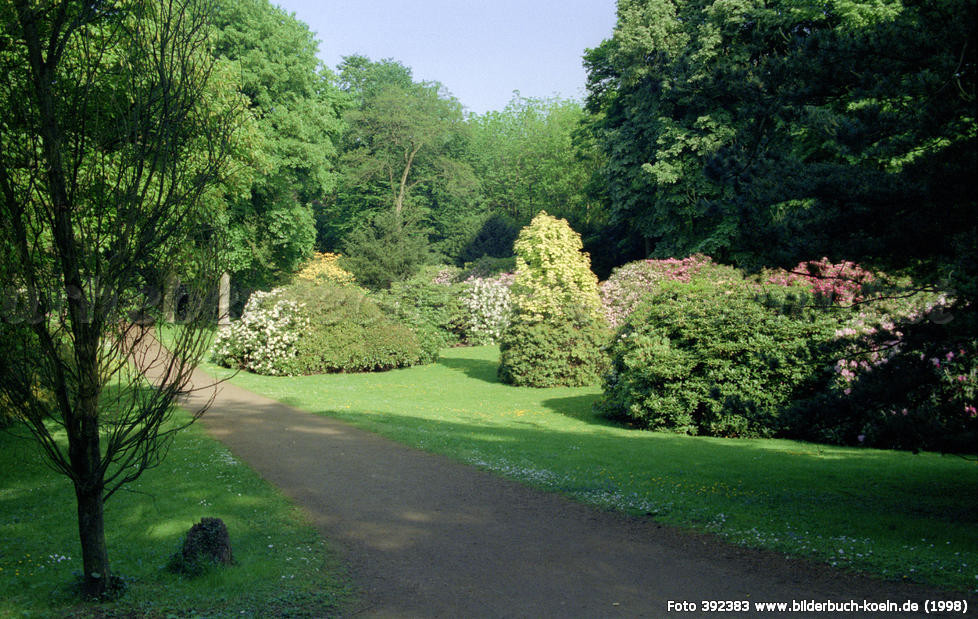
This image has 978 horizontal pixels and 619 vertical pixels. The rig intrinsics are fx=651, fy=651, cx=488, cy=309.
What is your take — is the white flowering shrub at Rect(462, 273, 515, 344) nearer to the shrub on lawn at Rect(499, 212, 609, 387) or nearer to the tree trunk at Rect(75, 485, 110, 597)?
the shrub on lawn at Rect(499, 212, 609, 387)

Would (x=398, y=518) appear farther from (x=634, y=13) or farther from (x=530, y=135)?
(x=530, y=135)

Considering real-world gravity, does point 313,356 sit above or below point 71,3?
below

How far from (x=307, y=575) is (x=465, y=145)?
57.1 meters

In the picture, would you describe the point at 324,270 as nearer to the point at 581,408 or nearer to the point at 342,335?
the point at 342,335

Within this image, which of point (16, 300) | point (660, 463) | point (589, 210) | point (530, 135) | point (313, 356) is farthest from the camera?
point (530, 135)

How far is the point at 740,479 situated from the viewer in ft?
29.2

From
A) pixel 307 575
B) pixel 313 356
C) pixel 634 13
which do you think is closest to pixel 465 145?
pixel 634 13

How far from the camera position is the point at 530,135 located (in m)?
59.5

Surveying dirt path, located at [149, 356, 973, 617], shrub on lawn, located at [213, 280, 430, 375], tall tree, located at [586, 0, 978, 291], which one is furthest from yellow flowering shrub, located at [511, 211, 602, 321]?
tall tree, located at [586, 0, 978, 291]

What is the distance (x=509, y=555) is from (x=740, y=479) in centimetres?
427

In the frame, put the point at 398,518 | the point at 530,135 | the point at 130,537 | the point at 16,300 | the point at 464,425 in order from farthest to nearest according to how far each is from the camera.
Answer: the point at 530,135, the point at 464,425, the point at 398,518, the point at 130,537, the point at 16,300

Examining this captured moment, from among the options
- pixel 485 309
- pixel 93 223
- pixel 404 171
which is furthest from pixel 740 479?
pixel 404 171

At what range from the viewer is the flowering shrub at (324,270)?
32.3 metres

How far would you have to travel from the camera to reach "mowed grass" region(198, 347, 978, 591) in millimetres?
6082
